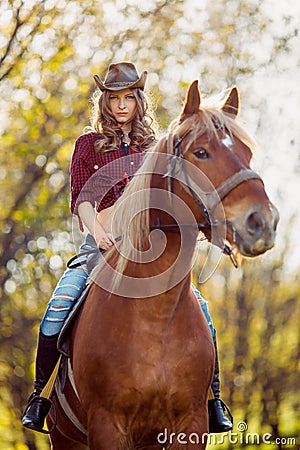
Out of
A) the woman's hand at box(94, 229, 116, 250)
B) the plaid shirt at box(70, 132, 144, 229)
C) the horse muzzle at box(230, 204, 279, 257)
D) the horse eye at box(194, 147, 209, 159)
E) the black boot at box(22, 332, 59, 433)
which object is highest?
the horse eye at box(194, 147, 209, 159)

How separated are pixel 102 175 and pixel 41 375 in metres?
1.51

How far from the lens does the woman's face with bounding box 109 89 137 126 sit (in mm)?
5789

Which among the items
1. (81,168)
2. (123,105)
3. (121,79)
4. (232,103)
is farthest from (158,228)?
(121,79)

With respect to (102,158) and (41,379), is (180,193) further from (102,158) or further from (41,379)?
(41,379)

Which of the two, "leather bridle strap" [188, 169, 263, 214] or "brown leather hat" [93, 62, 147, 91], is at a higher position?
"brown leather hat" [93, 62, 147, 91]

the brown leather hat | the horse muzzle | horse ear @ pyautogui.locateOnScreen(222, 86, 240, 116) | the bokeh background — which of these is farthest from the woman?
the bokeh background

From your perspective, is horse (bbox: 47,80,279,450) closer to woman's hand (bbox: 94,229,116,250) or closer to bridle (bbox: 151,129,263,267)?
→ bridle (bbox: 151,129,263,267)

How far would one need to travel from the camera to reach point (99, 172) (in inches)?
223

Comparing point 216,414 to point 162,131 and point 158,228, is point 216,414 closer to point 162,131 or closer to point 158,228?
point 158,228

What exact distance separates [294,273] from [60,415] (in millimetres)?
6512

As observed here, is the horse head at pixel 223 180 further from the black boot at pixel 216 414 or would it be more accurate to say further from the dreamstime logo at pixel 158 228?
the black boot at pixel 216 414

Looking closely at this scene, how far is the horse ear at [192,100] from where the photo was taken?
468cm

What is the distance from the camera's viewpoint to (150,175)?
15.8 ft

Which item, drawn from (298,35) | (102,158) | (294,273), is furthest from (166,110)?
(102,158)
